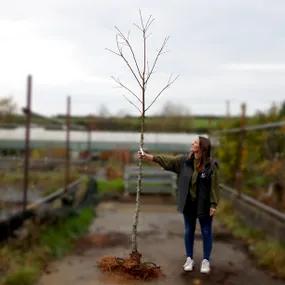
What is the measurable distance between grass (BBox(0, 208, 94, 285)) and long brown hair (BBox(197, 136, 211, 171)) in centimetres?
187

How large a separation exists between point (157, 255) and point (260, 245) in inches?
58.2

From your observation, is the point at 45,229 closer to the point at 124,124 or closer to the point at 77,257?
the point at 77,257

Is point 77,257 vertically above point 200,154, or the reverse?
point 200,154

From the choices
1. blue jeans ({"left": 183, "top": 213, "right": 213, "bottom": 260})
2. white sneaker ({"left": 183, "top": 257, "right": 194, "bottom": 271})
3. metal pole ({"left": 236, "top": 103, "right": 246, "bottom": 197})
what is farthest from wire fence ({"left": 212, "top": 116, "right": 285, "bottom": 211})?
Answer: white sneaker ({"left": 183, "top": 257, "right": 194, "bottom": 271})

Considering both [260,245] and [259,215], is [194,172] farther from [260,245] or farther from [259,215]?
[259,215]

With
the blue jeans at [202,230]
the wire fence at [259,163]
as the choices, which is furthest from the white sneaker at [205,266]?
the wire fence at [259,163]

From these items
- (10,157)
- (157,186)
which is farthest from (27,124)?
(157,186)

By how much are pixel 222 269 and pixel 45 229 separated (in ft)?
8.87

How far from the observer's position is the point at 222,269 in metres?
6.41

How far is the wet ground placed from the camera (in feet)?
18.5

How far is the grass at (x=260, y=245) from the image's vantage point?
658 centimetres

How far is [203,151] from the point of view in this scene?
5234mm

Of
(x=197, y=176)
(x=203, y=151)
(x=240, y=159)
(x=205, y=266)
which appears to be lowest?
(x=205, y=266)

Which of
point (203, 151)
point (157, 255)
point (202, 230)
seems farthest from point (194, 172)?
point (157, 255)
